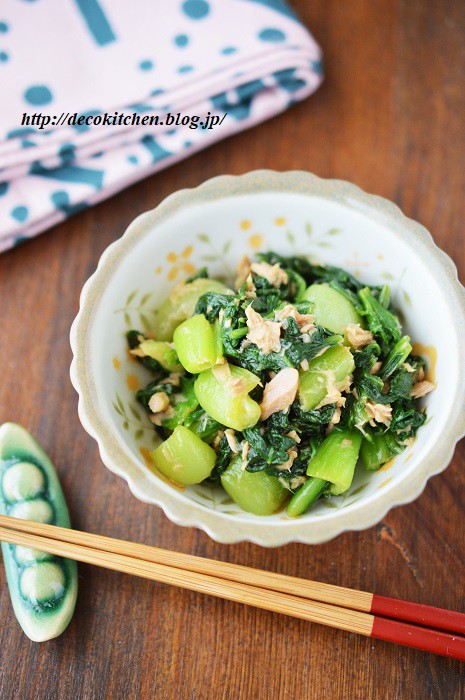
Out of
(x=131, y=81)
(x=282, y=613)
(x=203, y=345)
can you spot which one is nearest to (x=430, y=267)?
(x=203, y=345)

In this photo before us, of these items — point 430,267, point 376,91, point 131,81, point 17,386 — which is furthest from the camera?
point 376,91

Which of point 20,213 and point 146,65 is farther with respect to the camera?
point 146,65

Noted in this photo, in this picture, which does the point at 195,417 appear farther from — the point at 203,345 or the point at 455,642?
the point at 455,642

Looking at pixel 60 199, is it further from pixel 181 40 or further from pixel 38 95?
pixel 181 40

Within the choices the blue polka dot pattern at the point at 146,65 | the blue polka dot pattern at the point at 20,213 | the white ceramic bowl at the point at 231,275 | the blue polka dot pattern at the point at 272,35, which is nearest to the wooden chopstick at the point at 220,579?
the white ceramic bowl at the point at 231,275

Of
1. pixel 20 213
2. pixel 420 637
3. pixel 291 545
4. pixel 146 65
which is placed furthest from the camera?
pixel 146 65

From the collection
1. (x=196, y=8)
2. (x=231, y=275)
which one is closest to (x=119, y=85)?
(x=196, y=8)
